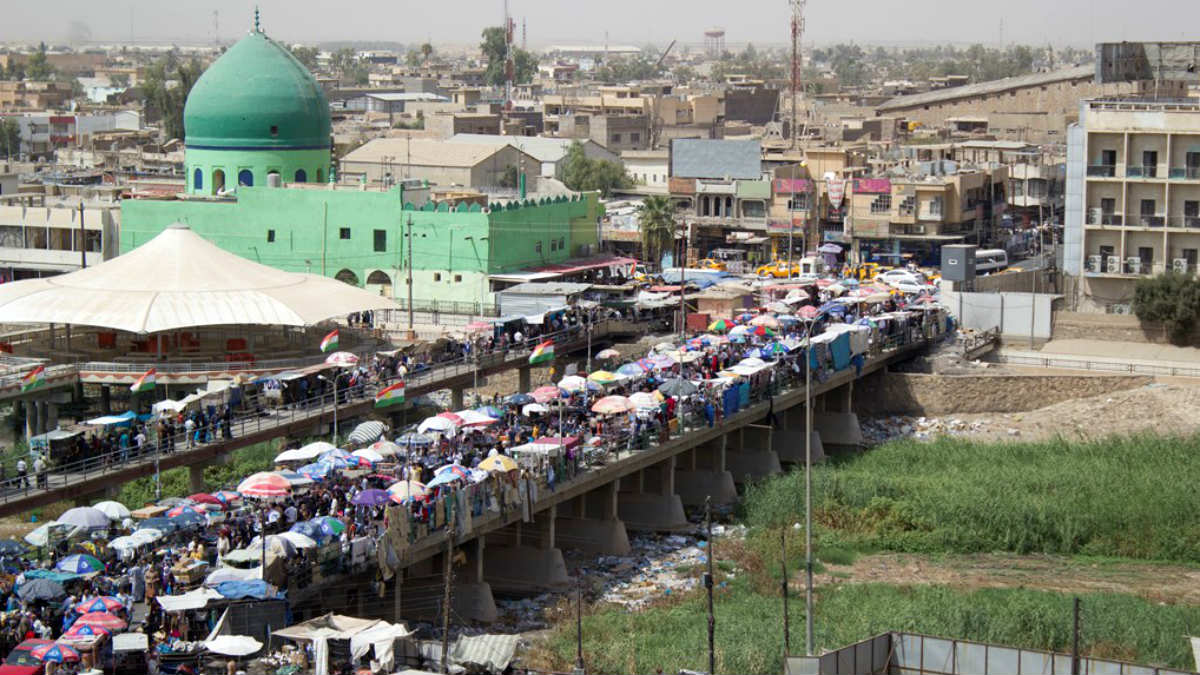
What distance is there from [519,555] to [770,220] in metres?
35.5

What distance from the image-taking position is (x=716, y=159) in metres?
70.7

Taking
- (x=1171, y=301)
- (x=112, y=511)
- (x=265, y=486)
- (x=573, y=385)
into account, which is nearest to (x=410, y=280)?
(x=573, y=385)

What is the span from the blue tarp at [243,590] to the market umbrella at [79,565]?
192cm

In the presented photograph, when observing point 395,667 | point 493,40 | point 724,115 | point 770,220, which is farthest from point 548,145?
point 493,40

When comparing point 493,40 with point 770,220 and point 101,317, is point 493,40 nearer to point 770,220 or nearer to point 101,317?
point 770,220

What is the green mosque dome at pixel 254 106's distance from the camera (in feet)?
194

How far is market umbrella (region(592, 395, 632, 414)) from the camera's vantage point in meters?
37.3

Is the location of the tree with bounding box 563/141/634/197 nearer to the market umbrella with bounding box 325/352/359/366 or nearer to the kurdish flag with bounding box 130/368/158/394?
the market umbrella with bounding box 325/352/359/366

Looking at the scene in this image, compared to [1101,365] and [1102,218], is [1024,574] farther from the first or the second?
[1102,218]

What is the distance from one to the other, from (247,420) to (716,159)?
34866 millimetres

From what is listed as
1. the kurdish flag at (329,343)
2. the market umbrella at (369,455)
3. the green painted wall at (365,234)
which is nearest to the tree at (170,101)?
the green painted wall at (365,234)

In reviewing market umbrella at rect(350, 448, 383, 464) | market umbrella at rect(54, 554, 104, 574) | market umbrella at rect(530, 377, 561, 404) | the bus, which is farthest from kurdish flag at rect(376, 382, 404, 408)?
the bus

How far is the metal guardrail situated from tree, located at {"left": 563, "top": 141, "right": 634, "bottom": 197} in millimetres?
32963

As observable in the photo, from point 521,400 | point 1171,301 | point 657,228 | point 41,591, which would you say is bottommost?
point 41,591
